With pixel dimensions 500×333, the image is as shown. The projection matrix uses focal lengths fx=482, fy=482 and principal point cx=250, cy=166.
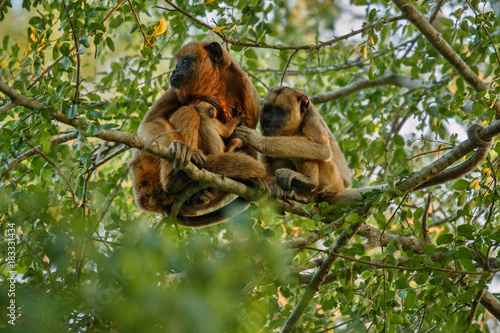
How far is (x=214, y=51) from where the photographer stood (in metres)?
5.14

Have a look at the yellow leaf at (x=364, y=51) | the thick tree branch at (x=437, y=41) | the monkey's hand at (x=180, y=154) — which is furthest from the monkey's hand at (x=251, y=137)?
the thick tree branch at (x=437, y=41)

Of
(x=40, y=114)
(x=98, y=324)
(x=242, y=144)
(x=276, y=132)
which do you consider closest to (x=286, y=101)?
(x=276, y=132)

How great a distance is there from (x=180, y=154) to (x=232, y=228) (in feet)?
2.73

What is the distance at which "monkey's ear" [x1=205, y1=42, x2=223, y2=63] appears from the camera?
5121 mm

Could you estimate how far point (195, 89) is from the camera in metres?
4.86

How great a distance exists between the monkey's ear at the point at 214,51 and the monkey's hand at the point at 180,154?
1665 millimetres

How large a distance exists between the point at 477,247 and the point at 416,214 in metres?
0.59

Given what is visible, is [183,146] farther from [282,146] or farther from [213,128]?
[282,146]

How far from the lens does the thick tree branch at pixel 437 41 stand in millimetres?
4184

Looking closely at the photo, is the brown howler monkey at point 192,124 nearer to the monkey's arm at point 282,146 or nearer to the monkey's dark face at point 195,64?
the monkey's dark face at point 195,64

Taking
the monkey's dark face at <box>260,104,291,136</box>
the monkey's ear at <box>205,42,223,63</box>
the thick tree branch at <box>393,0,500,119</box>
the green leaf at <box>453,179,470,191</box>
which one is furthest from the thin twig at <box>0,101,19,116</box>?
the green leaf at <box>453,179,470,191</box>

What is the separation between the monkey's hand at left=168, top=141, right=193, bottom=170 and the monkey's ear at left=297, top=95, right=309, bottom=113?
1777mm

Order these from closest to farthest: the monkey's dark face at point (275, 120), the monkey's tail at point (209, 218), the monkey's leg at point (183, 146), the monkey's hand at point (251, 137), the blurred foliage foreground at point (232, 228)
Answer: the blurred foliage foreground at point (232, 228), the monkey's leg at point (183, 146), the monkey's tail at point (209, 218), the monkey's hand at point (251, 137), the monkey's dark face at point (275, 120)

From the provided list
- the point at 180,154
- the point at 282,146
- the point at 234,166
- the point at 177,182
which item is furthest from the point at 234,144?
the point at 180,154
